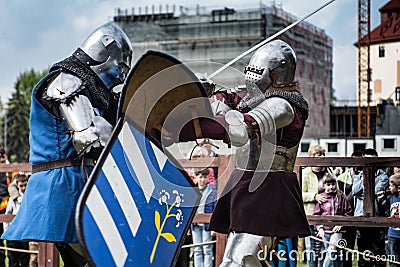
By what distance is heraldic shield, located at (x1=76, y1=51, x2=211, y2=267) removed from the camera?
3.10m

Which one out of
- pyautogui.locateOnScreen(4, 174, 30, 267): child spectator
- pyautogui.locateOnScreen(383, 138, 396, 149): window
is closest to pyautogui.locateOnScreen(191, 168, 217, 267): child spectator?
pyautogui.locateOnScreen(4, 174, 30, 267): child spectator

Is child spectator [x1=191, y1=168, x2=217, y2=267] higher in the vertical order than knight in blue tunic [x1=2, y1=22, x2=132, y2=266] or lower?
lower

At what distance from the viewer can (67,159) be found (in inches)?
156

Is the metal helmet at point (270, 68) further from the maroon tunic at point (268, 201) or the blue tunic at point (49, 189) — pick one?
the blue tunic at point (49, 189)

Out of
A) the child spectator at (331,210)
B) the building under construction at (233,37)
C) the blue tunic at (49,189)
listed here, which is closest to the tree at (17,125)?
the building under construction at (233,37)

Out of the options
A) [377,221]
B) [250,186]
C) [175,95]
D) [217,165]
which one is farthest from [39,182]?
[377,221]

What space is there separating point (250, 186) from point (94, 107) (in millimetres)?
882

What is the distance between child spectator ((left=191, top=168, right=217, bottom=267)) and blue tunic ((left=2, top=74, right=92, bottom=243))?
2741 millimetres

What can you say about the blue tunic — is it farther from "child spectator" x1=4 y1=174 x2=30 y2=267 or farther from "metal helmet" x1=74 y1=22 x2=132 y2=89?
"child spectator" x1=4 y1=174 x2=30 y2=267

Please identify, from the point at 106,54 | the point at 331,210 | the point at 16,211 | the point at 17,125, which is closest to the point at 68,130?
the point at 106,54

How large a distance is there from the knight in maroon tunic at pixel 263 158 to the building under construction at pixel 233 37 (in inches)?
943

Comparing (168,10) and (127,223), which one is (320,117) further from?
(127,223)

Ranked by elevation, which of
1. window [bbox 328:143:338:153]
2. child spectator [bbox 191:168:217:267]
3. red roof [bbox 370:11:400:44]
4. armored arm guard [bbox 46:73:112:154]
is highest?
red roof [bbox 370:11:400:44]

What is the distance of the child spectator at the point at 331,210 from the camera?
6453 millimetres
